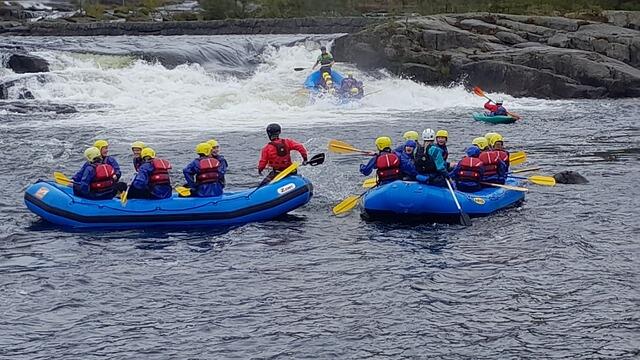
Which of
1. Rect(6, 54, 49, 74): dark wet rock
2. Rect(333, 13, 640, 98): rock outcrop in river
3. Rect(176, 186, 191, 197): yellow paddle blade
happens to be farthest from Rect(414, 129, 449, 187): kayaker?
Rect(6, 54, 49, 74): dark wet rock

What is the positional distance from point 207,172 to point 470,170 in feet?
13.0

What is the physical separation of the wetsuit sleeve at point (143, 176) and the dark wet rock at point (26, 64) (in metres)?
19.1

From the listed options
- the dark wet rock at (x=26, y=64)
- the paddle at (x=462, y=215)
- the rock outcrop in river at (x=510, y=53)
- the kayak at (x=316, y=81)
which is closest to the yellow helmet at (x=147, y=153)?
the paddle at (x=462, y=215)

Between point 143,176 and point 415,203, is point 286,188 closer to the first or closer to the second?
point 415,203

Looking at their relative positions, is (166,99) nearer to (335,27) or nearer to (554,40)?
(554,40)

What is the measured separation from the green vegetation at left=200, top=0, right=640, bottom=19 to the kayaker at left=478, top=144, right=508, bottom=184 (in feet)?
99.9

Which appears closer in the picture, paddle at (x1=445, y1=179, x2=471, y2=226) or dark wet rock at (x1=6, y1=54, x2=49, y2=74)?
paddle at (x1=445, y1=179, x2=471, y2=226)

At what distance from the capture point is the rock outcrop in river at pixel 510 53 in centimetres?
2944

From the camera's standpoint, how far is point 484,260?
10531 millimetres

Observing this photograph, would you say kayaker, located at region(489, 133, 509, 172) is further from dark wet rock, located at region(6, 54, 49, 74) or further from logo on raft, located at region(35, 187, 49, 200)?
dark wet rock, located at region(6, 54, 49, 74)

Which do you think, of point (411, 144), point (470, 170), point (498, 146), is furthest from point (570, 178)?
point (411, 144)

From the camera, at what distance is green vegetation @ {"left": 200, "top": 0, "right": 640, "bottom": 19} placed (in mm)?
42812

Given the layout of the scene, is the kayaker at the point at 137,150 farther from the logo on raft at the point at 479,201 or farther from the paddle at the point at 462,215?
the logo on raft at the point at 479,201

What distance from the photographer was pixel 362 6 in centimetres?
5769
